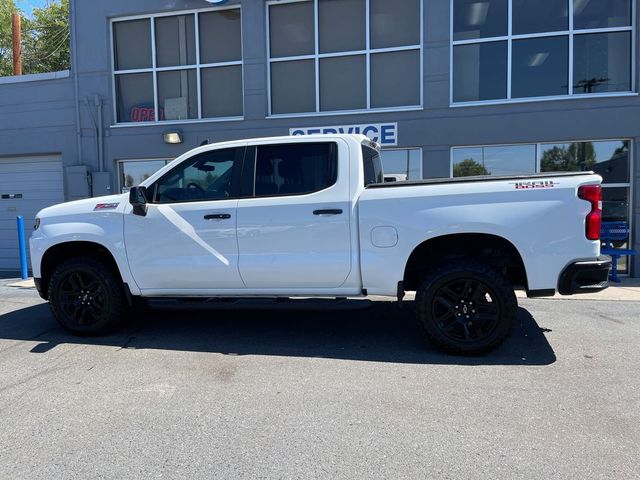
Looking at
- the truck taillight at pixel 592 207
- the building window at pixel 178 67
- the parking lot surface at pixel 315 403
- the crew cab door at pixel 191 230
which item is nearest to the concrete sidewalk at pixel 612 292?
the parking lot surface at pixel 315 403

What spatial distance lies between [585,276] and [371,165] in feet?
7.68

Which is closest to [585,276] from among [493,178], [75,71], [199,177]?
[493,178]

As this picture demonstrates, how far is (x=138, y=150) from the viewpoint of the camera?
11305 mm

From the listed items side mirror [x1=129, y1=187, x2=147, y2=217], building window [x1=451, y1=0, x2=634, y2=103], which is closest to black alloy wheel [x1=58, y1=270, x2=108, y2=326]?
side mirror [x1=129, y1=187, x2=147, y2=217]

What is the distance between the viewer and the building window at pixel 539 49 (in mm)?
9641

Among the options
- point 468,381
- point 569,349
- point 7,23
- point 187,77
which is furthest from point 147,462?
point 7,23

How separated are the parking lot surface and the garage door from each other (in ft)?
23.9

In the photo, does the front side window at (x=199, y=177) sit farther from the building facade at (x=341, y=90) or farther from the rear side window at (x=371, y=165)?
the building facade at (x=341, y=90)

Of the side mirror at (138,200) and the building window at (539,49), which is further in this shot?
the building window at (539,49)

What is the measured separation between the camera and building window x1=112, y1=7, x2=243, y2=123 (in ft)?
36.5

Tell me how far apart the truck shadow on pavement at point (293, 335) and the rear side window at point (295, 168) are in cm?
129

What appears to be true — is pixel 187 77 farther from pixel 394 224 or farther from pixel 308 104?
pixel 394 224

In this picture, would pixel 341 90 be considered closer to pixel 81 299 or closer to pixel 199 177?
pixel 199 177

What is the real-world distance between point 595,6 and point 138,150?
10027 millimetres
